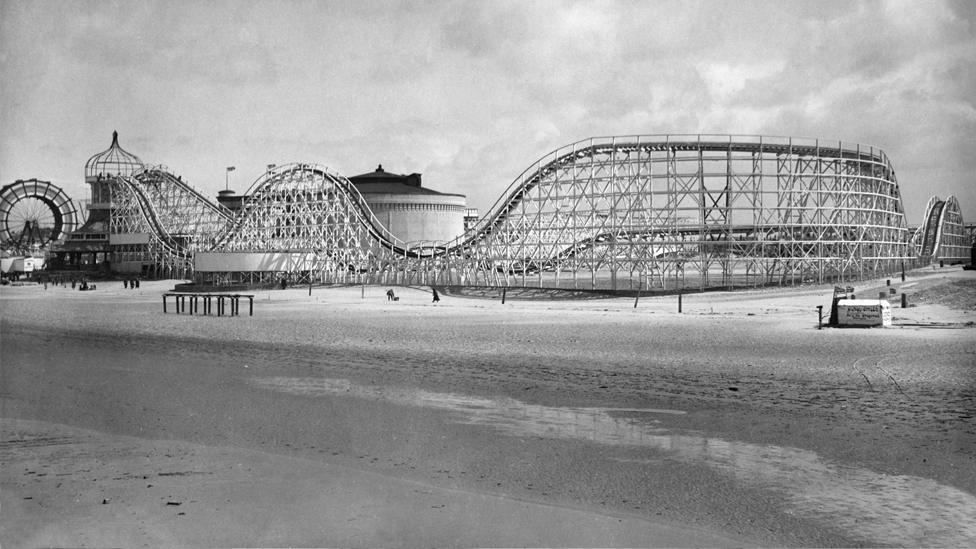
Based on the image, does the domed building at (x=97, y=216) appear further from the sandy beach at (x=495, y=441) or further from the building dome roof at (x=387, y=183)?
the sandy beach at (x=495, y=441)

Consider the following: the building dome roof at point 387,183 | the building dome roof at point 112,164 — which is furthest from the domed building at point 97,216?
the building dome roof at point 387,183

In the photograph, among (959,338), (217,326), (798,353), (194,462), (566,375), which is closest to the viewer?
(194,462)

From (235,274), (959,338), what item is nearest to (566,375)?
(959,338)

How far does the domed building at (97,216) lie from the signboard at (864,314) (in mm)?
66022

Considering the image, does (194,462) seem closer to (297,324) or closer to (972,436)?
(972,436)

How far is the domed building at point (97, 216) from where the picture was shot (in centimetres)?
7562

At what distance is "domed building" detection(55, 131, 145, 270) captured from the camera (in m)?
75.6

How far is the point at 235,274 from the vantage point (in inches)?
2253

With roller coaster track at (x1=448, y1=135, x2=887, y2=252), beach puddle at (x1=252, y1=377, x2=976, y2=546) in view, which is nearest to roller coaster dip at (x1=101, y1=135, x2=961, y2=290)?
roller coaster track at (x1=448, y1=135, x2=887, y2=252)

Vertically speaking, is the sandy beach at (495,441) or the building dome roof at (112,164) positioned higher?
the building dome roof at (112,164)

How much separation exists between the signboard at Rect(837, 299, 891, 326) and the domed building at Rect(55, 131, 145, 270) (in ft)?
217

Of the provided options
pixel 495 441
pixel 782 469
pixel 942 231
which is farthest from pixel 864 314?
pixel 942 231

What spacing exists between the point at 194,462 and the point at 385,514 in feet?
8.90

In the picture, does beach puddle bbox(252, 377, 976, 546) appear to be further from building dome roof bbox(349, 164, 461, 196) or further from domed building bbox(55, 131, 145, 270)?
domed building bbox(55, 131, 145, 270)
